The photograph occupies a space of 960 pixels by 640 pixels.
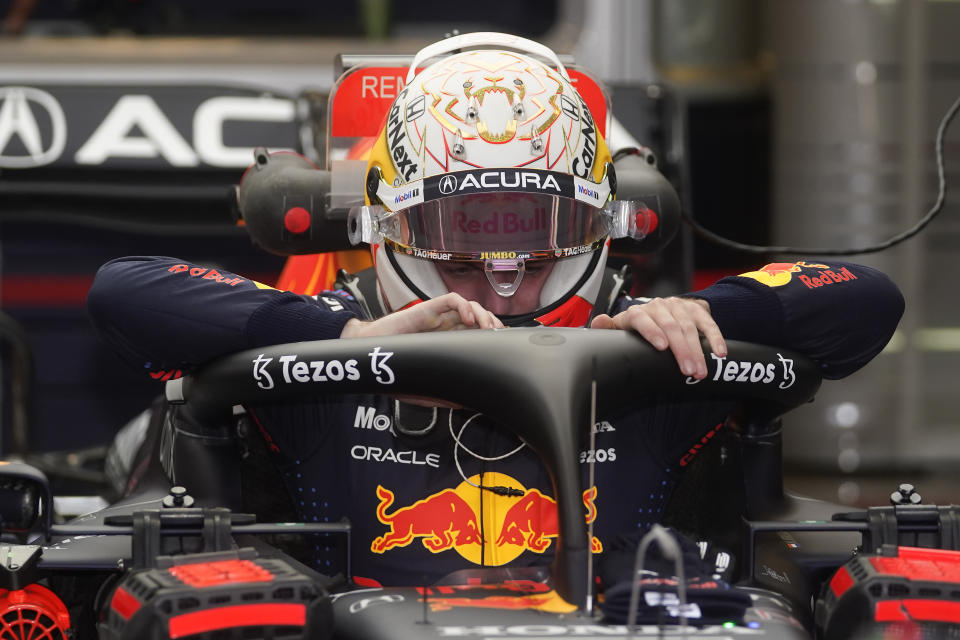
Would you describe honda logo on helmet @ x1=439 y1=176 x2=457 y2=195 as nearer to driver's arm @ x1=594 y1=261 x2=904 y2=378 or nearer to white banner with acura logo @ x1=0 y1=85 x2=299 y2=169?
driver's arm @ x1=594 y1=261 x2=904 y2=378

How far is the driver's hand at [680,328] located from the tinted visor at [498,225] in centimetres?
31

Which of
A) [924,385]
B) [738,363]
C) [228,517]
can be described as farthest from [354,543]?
[924,385]

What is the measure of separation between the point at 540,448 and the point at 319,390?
272 mm

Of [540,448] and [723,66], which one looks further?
[723,66]

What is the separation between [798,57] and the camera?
16.1ft

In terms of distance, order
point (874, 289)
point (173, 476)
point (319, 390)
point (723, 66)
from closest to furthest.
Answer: point (319, 390) → point (874, 289) → point (173, 476) → point (723, 66)

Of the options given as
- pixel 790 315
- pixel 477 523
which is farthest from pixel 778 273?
pixel 477 523

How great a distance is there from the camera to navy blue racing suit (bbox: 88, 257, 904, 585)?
1745 mm

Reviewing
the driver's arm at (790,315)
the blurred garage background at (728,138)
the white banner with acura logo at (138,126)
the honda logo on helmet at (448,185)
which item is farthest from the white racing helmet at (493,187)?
the blurred garage background at (728,138)

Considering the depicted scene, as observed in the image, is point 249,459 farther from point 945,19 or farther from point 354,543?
point 945,19

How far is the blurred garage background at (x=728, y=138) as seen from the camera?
458 cm

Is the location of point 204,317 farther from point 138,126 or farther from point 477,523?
point 138,126

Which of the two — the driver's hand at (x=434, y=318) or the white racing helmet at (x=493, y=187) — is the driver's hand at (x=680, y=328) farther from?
the white racing helmet at (x=493, y=187)

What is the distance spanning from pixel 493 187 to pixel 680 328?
1.33 ft
